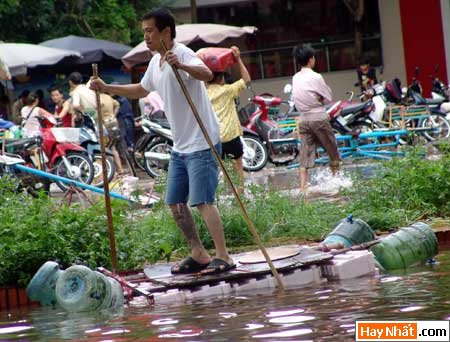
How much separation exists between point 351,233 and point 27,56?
15.1 metres

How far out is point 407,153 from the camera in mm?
11547

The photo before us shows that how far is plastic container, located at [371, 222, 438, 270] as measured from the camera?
8828 millimetres

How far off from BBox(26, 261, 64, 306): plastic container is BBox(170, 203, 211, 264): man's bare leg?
3.15ft

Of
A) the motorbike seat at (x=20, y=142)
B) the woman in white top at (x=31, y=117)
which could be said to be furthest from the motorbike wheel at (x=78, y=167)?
the woman in white top at (x=31, y=117)

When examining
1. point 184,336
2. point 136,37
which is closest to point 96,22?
point 136,37

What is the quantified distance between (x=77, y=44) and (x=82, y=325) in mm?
18421

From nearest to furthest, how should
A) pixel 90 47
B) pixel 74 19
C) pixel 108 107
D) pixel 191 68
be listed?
pixel 191 68, pixel 108 107, pixel 90 47, pixel 74 19

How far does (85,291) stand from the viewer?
7.96m

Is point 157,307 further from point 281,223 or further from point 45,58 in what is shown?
point 45,58

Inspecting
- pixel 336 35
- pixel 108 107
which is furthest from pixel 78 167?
pixel 336 35

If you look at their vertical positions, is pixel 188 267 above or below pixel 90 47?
below

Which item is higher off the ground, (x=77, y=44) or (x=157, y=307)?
(x=77, y=44)

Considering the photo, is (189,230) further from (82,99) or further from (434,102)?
(434,102)

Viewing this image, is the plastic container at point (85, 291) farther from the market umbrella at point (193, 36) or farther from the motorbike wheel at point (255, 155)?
the market umbrella at point (193, 36)
